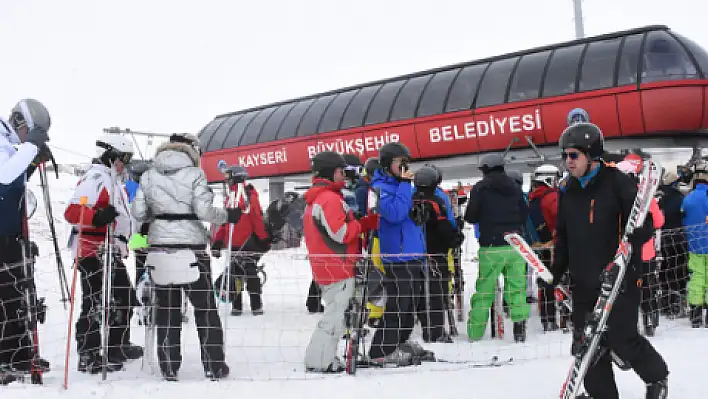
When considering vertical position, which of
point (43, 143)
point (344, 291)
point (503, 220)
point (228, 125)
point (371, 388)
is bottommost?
point (371, 388)

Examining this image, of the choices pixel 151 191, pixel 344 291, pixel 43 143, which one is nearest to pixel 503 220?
pixel 344 291

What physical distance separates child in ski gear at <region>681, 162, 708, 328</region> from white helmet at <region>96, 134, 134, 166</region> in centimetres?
571

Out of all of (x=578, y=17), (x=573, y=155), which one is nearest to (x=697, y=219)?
(x=573, y=155)

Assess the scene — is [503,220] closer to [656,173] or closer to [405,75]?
[656,173]

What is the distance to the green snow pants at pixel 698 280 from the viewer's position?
621 cm

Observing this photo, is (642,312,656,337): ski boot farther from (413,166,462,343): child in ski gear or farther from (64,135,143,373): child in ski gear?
(64,135,143,373): child in ski gear

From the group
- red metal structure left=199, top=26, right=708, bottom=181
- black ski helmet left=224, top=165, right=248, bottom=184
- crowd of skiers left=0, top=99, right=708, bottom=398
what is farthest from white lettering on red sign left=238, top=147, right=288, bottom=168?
crowd of skiers left=0, top=99, right=708, bottom=398

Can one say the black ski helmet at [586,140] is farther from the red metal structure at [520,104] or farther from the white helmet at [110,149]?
the red metal structure at [520,104]

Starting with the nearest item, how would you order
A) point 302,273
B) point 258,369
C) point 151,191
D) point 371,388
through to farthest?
point 371,388 < point 151,191 < point 258,369 < point 302,273

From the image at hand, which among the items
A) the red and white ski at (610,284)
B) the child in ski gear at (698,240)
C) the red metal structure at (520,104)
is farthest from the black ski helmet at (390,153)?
the red metal structure at (520,104)

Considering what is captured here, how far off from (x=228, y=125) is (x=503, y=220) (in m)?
13.0

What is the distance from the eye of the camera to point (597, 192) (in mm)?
3287

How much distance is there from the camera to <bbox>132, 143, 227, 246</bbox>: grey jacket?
165 inches

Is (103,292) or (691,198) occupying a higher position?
(691,198)
